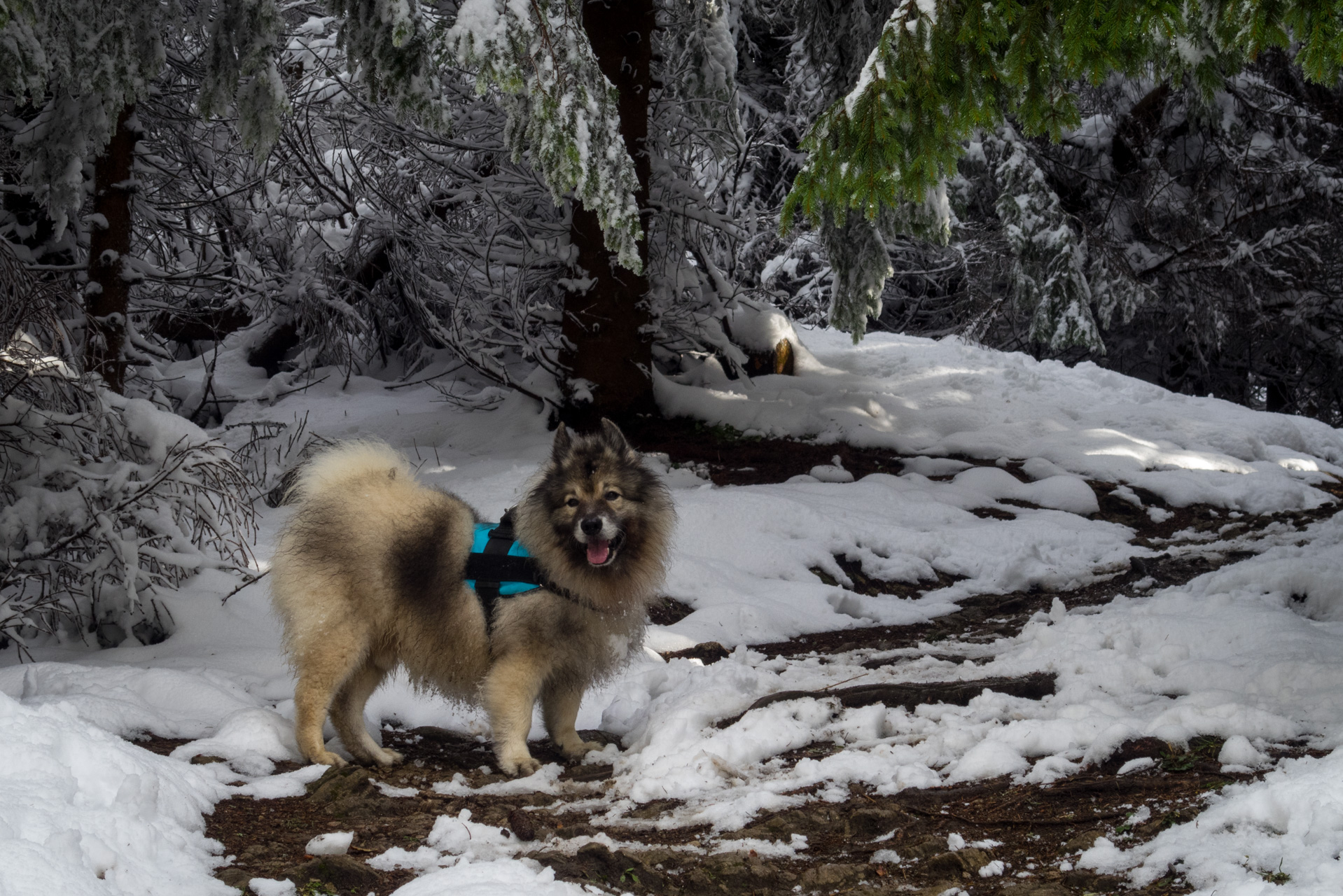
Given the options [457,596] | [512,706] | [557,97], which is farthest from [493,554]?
[557,97]

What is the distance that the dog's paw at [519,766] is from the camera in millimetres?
4688

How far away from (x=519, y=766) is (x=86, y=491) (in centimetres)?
305

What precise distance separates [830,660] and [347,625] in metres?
2.81

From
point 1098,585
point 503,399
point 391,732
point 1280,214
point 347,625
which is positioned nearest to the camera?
point 347,625

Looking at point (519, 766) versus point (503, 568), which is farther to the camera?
point (503, 568)

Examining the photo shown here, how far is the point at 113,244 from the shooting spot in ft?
24.7

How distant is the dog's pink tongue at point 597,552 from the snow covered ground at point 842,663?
82 centimetres

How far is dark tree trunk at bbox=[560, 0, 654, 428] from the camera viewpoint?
1039cm

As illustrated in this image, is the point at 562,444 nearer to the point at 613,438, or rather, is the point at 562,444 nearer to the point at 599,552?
the point at 613,438

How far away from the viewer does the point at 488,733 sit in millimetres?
5391

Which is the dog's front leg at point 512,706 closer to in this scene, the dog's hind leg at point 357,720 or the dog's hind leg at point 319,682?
the dog's hind leg at point 357,720

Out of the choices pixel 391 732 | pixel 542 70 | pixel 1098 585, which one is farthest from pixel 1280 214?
pixel 391 732

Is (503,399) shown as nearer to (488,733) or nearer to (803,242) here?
(488,733)

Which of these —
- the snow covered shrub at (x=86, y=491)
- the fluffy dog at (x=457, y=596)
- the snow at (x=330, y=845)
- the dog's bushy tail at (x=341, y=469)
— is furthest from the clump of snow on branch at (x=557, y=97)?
the snow at (x=330, y=845)
